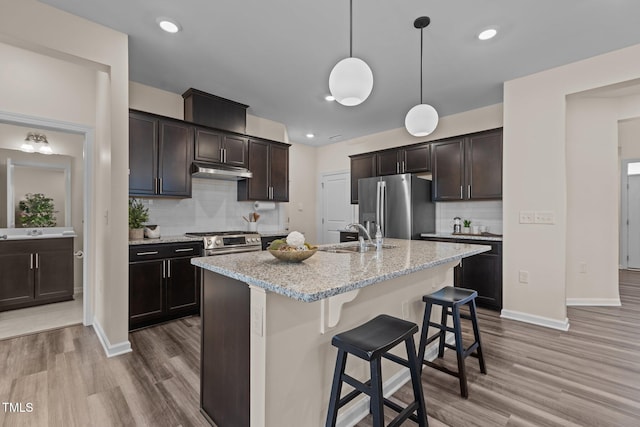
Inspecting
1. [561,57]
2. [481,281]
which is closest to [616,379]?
[481,281]

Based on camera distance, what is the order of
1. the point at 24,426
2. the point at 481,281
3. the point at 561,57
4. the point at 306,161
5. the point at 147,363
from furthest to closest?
the point at 306,161
the point at 481,281
the point at 561,57
the point at 147,363
the point at 24,426

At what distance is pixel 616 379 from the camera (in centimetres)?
215

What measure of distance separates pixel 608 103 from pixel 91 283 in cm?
681

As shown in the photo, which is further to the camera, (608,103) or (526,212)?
(608,103)

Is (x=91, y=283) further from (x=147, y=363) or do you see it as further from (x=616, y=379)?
(x=616, y=379)

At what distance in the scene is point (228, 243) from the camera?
3703 millimetres

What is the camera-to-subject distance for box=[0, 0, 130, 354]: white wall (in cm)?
224

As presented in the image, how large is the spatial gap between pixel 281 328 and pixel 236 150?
10.8 feet

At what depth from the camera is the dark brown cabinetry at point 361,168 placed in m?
5.26

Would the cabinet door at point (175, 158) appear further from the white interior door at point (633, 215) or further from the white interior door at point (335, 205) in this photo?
the white interior door at point (633, 215)

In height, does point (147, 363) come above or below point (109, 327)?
below

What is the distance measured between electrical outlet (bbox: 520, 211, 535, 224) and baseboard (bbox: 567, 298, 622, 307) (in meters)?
1.65

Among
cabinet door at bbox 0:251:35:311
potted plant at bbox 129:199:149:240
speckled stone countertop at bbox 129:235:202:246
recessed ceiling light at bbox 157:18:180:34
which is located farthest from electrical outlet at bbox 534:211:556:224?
cabinet door at bbox 0:251:35:311

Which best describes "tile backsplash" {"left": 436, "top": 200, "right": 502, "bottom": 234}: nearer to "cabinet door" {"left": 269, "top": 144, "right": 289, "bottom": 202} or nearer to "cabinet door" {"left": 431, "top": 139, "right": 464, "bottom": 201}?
"cabinet door" {"left": 431, "top": 139, "right": 464, "bottom": 201}
